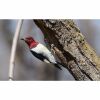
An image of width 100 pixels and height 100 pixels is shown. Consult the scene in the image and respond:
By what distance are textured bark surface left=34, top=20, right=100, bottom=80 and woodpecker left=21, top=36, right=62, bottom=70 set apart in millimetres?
38

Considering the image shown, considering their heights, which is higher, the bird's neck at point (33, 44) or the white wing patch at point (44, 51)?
the bird's neck at point (33, 44)

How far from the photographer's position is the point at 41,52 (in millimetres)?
986

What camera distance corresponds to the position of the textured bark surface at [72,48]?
37.0 inches

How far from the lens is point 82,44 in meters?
0.96

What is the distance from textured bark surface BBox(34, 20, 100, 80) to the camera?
939 millimetres

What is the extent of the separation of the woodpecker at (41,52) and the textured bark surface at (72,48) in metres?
0.04

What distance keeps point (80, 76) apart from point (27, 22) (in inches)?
10.3

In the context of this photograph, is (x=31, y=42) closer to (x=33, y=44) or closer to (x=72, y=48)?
(x=33, y=44)

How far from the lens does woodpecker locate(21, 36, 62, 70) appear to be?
3.23 feet

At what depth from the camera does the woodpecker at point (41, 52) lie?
3.23ft

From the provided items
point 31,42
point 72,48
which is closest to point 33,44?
point 31,42

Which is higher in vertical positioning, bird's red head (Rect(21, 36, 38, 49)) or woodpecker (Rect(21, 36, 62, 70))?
bird's red head (Rect(21, 36, 38, 49))

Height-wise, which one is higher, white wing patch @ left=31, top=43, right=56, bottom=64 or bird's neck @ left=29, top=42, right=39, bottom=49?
bird's neck @ left=29, top=42, right=39, bottom=49

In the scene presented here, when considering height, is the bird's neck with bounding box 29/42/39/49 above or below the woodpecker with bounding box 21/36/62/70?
above
